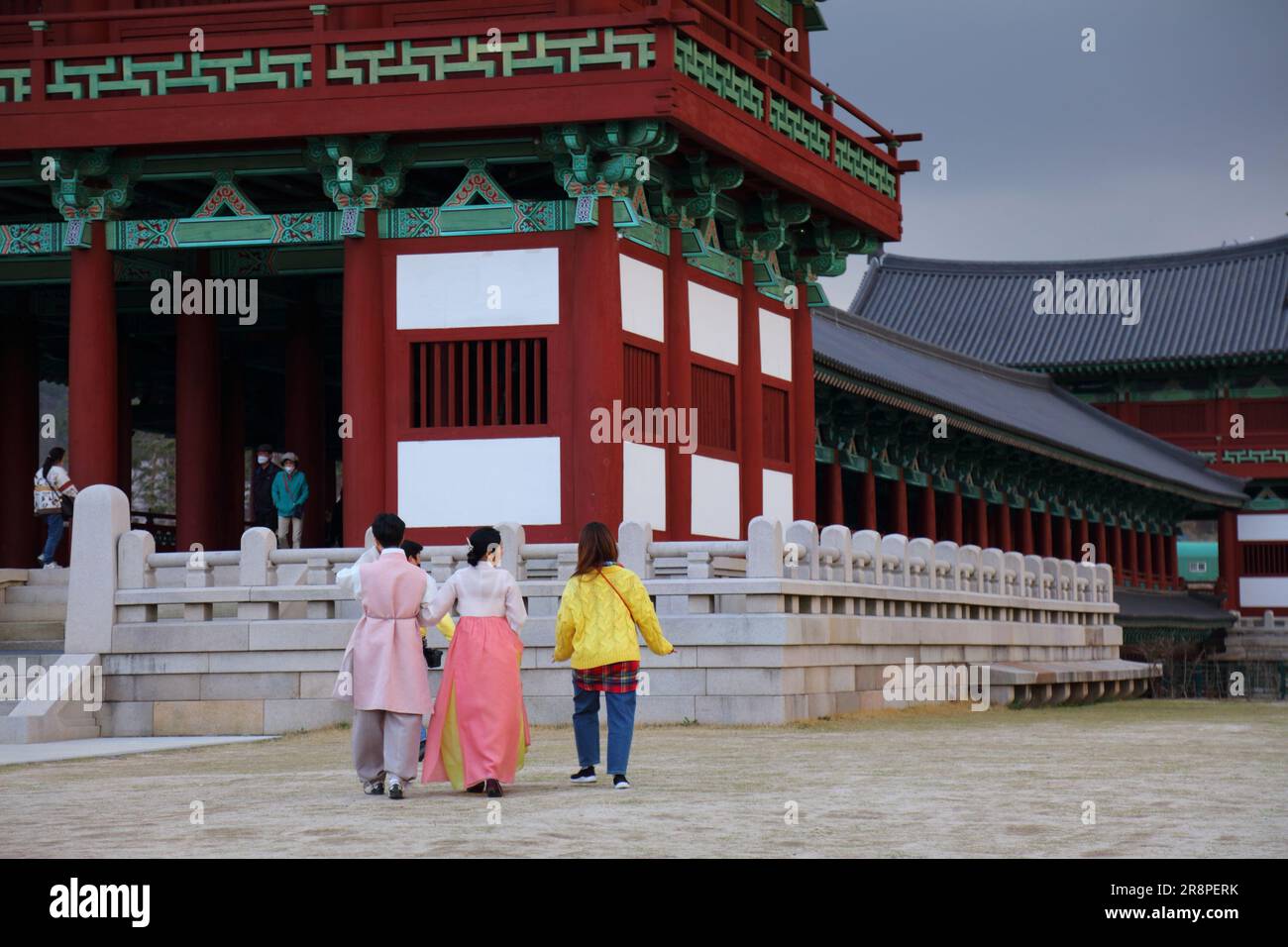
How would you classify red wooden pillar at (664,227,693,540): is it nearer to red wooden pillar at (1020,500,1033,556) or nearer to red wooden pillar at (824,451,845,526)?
red wooden pillar at (824,451,845,526)

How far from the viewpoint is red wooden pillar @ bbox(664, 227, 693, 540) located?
23.4 meters

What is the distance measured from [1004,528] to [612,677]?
33.4 meters

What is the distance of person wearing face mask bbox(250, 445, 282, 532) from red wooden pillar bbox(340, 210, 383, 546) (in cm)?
332

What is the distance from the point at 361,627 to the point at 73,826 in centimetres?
251

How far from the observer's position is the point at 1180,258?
224 ft

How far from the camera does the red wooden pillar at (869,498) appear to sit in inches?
1458

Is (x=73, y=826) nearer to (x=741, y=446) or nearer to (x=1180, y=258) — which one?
(x=741, y=446)

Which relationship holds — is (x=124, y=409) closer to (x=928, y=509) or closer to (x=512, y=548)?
(x=512, y=548)

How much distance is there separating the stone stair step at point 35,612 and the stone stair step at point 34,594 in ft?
0.31

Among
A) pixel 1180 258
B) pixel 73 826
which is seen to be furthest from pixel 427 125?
pixel 1180 258

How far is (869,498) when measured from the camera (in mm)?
37281

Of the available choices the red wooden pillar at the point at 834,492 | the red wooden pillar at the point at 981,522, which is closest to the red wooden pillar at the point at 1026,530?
the red wooden pillar at the point at 981,522

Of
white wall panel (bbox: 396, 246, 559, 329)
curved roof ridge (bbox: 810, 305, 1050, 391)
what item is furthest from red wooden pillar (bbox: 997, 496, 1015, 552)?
white wall panel (bbox: 396, 246, 559, 329)

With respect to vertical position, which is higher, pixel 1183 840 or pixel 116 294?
pixel 116 294
